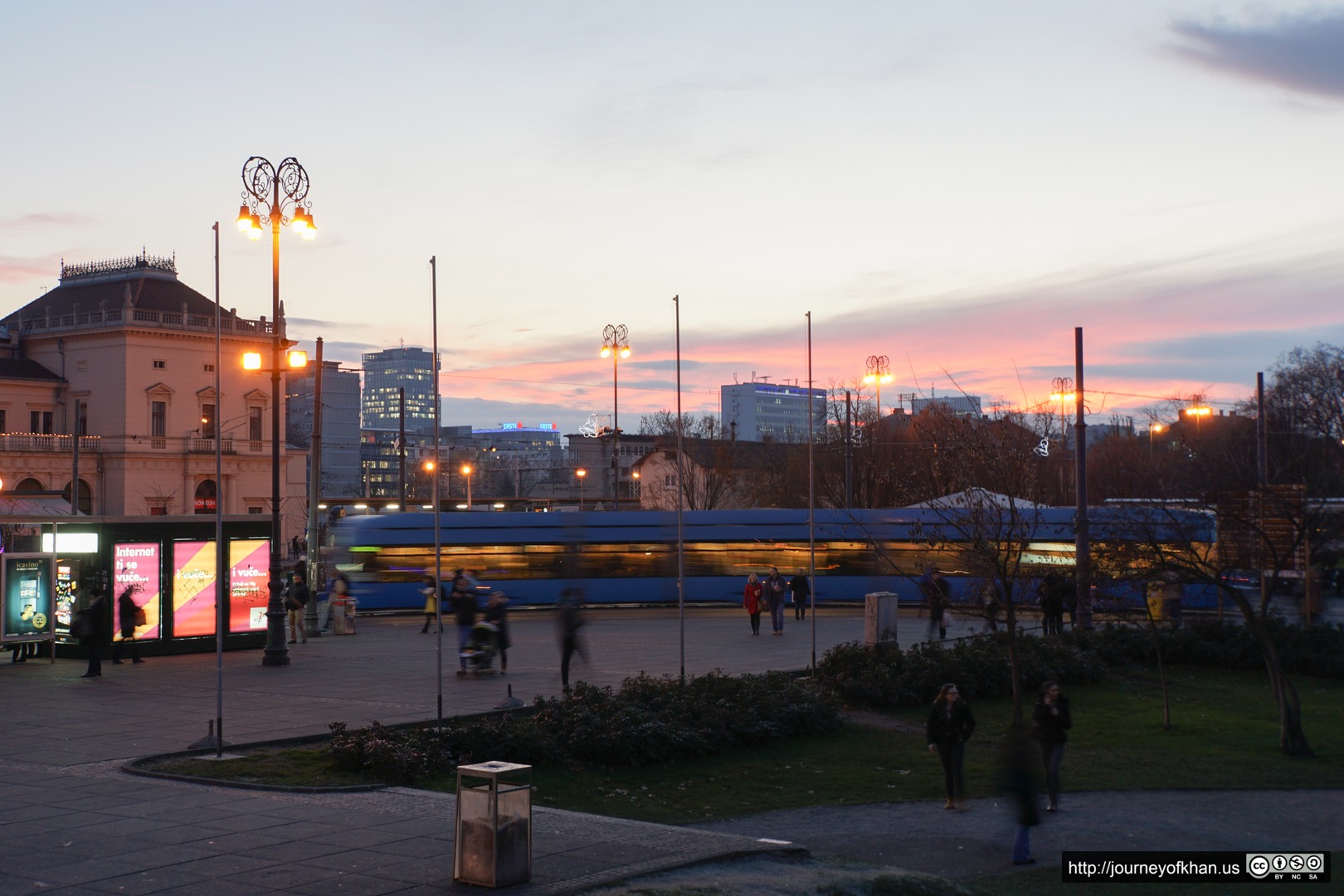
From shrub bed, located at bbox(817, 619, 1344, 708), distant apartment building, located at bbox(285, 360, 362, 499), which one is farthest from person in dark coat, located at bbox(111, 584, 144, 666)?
distant apartment building, located at bbox(285, 360, 362, 499)

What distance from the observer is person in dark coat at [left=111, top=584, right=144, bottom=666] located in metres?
26.3

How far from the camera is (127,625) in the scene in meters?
26.5

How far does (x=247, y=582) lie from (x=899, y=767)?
17759mm

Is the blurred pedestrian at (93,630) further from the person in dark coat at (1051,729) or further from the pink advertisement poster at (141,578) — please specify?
the person in dark coat at (1051,729)

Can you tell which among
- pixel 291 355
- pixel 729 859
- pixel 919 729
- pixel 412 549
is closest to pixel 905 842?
pixel 729 859

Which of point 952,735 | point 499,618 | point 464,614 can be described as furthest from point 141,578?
point 952,735

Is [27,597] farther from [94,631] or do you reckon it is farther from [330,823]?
[330,823]

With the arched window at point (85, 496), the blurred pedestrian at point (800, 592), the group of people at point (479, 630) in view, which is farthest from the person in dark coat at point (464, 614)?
the arched window at point (85, 496)

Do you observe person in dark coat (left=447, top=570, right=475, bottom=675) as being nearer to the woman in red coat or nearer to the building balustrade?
the woman in red coat

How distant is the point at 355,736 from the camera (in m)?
14.7

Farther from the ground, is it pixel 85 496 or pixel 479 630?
pixel 85 496

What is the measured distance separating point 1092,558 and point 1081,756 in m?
12.1

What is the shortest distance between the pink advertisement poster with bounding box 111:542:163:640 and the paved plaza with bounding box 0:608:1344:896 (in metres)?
4.13

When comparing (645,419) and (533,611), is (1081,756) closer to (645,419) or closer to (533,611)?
(533,611)
